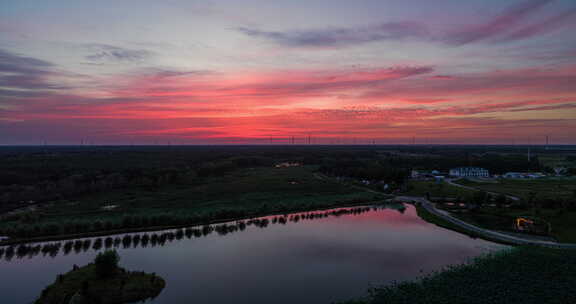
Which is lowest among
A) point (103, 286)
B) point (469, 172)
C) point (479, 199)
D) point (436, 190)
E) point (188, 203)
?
point (188, 203)

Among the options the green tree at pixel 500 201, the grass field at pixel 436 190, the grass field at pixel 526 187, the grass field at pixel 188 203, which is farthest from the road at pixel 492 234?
the grass field at pixel 526 187

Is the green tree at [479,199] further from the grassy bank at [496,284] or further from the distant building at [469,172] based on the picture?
the distant building at [469,172]

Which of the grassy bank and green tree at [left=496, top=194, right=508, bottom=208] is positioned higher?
green tree at [left=496, top=194, right=508, bottom=208]

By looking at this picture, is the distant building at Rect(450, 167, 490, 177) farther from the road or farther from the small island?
the small island

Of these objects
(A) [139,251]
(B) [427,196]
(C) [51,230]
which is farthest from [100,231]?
(B) [427,196]

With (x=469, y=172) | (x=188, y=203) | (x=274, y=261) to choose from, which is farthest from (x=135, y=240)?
(x=469, y=172)

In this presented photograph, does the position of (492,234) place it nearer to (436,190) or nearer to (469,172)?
(436,190)

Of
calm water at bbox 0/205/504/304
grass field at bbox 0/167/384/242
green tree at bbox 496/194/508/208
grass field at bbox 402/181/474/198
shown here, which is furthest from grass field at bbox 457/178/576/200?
calm water at bbox 0/205/504/304
